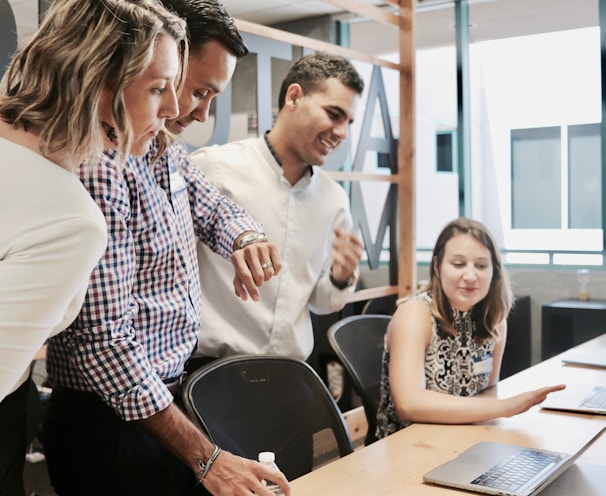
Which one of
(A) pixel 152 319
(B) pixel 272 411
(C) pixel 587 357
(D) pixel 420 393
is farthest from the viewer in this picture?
(C) pixel 587 357

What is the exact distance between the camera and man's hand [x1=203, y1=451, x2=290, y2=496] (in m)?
1.33

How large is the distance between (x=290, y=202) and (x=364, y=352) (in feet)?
1.87

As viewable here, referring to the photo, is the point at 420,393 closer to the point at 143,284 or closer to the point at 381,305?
the point at 143,284

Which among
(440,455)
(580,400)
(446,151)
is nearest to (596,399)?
(580,400)

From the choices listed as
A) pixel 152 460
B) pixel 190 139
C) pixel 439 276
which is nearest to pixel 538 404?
pixel 439 276

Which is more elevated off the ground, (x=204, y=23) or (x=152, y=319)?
(x=204, y=23)

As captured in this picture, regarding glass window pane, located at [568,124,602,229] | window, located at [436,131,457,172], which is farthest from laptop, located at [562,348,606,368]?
window, located at [436,131,457,172]

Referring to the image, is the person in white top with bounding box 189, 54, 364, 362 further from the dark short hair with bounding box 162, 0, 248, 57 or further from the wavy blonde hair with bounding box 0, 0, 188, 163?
the wavy blonde hair with bounding box 0, 0, 188, 163

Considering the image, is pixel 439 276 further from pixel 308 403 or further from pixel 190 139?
pixel 190 139

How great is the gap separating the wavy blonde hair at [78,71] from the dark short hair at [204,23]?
601 millimetres

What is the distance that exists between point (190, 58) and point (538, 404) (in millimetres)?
1294

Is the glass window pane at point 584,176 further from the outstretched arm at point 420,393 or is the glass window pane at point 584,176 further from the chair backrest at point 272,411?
the chair backrest at point 272,411

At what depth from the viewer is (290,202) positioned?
2551 millimetres

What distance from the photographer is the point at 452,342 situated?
232cm
